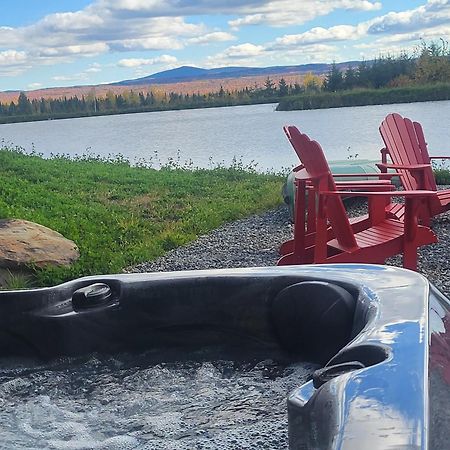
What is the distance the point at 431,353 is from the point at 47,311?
67.1 inches

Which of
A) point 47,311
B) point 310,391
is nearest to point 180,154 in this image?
point 47,311

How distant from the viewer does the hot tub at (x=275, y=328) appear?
1.50 metres

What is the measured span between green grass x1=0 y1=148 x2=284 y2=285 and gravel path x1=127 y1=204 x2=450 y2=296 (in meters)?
0.21

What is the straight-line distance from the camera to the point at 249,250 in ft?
21.5

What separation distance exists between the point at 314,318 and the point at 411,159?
447 cm

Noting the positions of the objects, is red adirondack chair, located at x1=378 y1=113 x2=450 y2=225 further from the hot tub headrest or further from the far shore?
the far shore

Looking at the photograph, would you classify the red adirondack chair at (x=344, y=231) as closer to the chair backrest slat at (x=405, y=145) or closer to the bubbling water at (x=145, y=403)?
the chair backrest slat at (x=405, y=145)

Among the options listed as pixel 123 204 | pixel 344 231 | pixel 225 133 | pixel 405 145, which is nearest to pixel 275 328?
pixel 344 231

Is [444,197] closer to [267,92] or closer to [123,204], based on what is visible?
[123,204]

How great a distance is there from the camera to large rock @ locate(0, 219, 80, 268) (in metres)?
5.62

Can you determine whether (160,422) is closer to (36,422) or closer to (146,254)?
(36,422)

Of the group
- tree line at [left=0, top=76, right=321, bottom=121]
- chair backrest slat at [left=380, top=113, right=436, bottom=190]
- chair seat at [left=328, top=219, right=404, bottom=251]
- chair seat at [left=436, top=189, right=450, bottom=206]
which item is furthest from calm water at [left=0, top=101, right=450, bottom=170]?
chair seat at [left=328, top=219, right=404, bottom=251]

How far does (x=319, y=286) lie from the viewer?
2475 millimetres

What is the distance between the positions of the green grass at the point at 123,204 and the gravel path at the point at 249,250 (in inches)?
8.3
